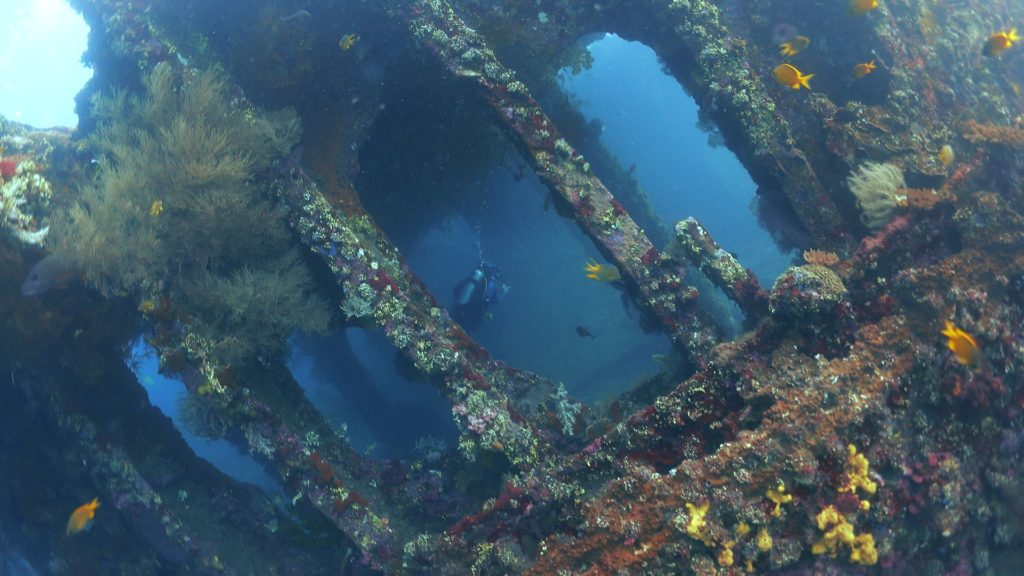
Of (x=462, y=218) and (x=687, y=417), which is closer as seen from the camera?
(x=687, y=417)

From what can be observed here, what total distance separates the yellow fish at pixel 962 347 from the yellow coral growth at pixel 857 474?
130 cm

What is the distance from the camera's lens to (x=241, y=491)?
763 centimetres

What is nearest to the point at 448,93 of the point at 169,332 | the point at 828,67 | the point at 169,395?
the point at 169,332

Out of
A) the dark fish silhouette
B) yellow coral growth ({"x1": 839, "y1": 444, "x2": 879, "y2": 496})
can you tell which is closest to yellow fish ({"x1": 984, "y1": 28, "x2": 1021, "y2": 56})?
yellow coral growth ({"x1": 839, "y1": 444, "x2": 879, "y2": 496})

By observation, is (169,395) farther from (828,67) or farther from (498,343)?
(828,67)

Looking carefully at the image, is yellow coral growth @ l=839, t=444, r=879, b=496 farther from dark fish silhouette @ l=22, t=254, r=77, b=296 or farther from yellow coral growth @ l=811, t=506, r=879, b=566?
dark fish silhouette @ l=22, t=254, r=77, b=296

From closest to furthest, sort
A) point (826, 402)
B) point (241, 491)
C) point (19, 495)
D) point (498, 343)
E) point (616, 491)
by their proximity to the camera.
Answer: point (826, 402), point (616, 491), point (19, 495), point (241, 491), point (498, 343)

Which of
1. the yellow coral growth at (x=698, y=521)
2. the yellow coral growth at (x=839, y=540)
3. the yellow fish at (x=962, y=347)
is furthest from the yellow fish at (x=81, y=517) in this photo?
the yellow fish at (x=962, y=347)

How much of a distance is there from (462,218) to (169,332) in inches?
407

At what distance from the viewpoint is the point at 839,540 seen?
3711 mm

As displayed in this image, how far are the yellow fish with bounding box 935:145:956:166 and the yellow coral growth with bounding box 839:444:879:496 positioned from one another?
514 cm

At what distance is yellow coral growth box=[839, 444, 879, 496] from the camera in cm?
379

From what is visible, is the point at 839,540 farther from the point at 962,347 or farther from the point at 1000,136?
the point at 1000,136

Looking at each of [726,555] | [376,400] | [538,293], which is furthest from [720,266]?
[376,400]
